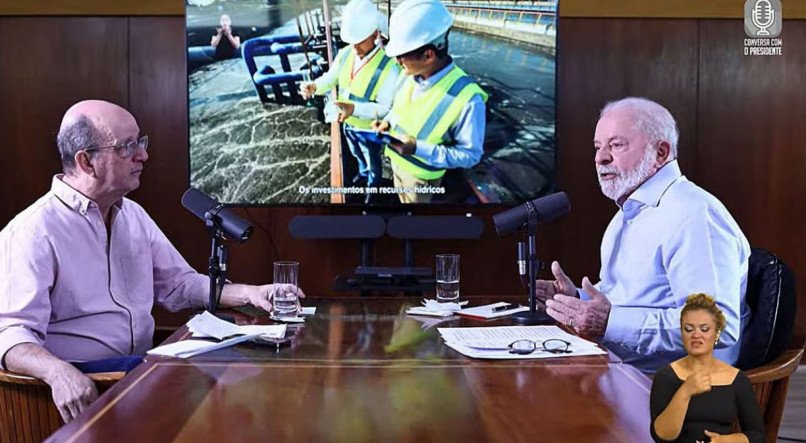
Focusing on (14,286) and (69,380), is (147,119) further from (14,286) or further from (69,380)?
(69,380)

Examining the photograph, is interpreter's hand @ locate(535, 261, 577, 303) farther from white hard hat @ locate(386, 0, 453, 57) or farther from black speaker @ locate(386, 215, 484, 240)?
white hard hat @ locate(386, 0, 453, 57)

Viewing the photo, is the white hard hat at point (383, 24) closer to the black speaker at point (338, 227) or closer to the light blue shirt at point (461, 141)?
the light blue shirt at point (461, 141)

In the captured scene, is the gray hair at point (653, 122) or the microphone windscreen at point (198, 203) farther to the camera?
the gray hair at point (653, 122)

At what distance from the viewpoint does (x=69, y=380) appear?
1.68 meters

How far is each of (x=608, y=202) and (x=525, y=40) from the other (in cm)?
103

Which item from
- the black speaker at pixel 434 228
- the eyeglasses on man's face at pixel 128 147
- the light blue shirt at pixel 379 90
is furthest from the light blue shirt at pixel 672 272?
the light blue shirt at pixel 379 90

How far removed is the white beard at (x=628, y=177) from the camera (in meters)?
2.37

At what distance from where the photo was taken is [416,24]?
13.0 feet

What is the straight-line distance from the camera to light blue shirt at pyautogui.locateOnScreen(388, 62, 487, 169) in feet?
13.1

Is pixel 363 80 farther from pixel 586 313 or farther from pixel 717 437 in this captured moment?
pixel 717 437

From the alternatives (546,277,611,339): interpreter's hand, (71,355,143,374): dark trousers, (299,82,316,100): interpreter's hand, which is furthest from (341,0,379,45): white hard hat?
(71,355,143,374): dark trousers

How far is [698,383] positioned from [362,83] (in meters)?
3.51

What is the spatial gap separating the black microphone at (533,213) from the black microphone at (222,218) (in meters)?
0.71
